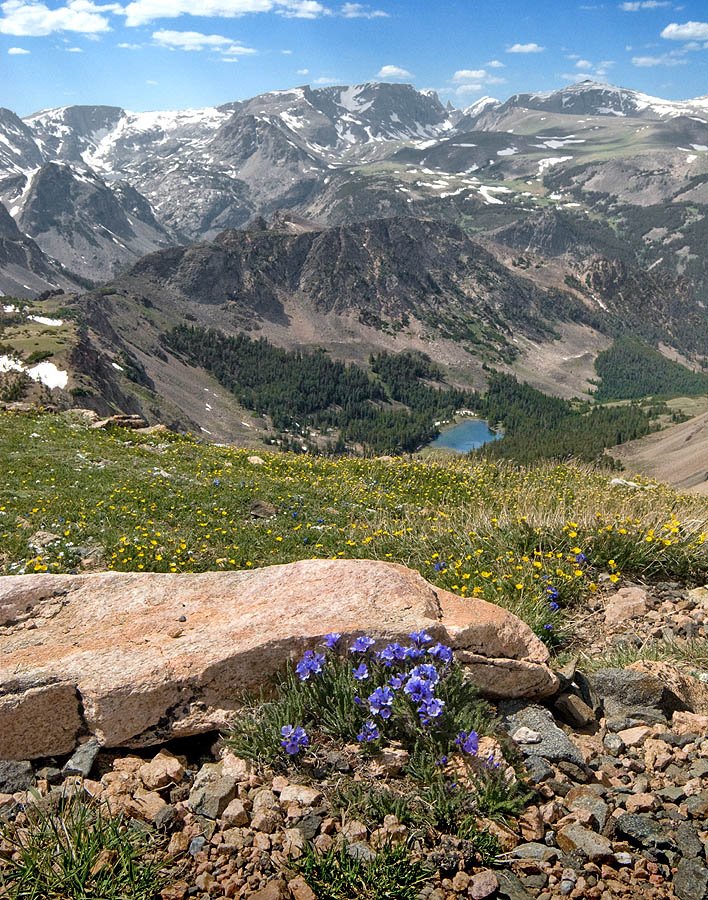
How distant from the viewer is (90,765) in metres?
5.39

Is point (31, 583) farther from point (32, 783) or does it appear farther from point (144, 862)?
point (144, 862)

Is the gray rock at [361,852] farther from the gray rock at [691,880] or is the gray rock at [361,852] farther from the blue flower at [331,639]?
the gray rock at [691,880]

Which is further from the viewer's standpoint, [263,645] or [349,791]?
[263,645]

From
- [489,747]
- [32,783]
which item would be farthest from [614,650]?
[32,783]

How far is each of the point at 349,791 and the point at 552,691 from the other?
2.56 m

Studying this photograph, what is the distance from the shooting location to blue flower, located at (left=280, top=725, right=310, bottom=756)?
5129 millimetres

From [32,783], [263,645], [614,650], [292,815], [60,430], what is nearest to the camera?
[292,815]

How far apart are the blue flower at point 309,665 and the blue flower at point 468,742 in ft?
4.67

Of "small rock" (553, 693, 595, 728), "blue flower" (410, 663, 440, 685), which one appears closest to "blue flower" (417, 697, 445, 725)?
"blue flower" (410, 663, 440, 685)

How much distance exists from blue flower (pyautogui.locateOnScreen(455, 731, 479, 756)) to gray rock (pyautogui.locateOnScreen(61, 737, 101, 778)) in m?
3.32

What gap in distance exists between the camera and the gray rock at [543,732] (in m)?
5.42

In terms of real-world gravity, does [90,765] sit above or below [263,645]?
below

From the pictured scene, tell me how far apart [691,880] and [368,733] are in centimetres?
255

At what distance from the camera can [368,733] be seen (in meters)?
5.27
